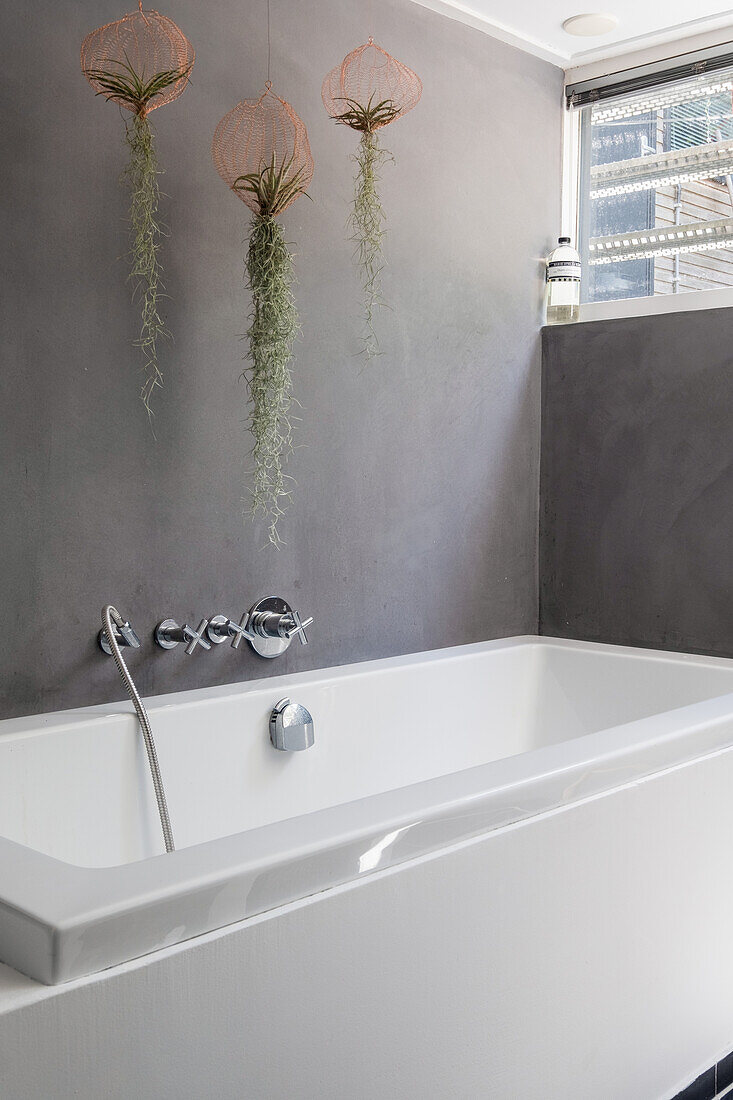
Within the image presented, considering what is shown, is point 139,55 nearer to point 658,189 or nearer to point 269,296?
point 269,296

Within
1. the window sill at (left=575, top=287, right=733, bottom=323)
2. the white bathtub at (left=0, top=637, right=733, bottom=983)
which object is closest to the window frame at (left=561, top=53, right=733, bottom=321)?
the window sill at (left=575, top=287, right=733, bottom=323)

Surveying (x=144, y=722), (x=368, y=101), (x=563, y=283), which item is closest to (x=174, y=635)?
(x=144, y=722)

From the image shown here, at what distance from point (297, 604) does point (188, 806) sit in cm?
64

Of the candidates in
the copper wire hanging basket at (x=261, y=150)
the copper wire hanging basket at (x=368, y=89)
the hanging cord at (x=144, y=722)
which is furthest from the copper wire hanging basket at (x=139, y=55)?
the hanging cord at (x=144, y=722)

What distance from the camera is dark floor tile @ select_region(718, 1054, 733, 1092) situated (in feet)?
6.56

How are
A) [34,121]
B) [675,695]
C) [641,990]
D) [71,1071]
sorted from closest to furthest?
1. [71,1071]
2. [641,990]
3. [34,121]
4. [675,695]

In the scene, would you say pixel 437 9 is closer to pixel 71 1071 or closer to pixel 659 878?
pixel 659 878

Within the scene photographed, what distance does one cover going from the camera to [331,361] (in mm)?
2633

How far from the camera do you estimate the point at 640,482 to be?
3.07m

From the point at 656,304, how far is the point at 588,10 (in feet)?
2.69

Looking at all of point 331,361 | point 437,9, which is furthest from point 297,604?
point 437,9

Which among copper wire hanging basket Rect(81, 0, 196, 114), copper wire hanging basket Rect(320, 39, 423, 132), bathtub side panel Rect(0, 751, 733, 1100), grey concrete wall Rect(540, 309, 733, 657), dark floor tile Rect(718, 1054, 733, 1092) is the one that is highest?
copper wire hanging basket Rect(320, 39, 423, 132)

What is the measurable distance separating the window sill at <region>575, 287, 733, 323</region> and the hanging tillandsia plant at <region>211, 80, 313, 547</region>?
1.22m

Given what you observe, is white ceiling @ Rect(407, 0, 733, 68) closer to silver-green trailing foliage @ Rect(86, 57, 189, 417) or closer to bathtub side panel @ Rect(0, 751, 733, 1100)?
silver-green trailing foliage @ Rect(86, 57, 189, 417)
